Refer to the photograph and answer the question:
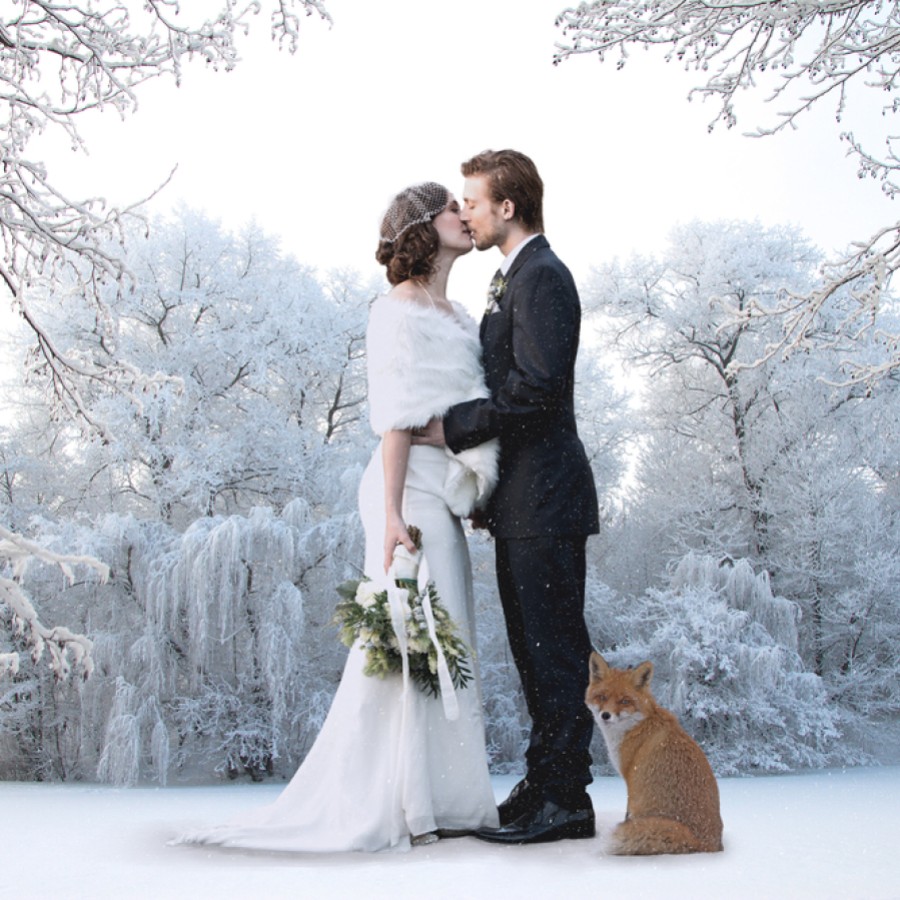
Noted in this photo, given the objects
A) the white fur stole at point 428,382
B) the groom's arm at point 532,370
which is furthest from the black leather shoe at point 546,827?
the groom's arm at point 532,370

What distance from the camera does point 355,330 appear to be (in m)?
11.3

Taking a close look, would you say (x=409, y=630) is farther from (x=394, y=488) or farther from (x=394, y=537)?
(x=394, y=488)

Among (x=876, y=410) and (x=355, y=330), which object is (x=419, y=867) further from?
(x=876, y=410)

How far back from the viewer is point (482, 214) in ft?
11.1

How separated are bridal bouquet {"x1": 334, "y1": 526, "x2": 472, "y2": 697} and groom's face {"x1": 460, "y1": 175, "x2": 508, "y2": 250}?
3.29 feet

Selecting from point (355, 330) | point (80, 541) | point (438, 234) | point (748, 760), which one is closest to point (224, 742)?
point (80, 541)

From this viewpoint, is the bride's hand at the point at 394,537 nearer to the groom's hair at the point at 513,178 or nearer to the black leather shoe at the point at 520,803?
the black leather shoe at the point at 520,803

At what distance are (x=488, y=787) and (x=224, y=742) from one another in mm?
5230

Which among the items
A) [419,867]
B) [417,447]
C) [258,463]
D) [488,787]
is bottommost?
[419,867]

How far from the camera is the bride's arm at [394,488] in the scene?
125 inches

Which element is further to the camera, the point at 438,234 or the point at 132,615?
the point at 132,615

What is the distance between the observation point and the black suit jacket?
10.2 ft

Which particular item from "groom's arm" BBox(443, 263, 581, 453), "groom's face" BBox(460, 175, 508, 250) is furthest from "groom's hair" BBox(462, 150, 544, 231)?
"groom's arm" BBox(443, 263, 581, 453)

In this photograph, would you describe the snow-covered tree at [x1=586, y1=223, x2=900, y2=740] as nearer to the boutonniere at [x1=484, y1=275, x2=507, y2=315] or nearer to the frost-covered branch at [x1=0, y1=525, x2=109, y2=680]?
the boutonniere at [x1=484, y1=275, x2=507, y2=315]
